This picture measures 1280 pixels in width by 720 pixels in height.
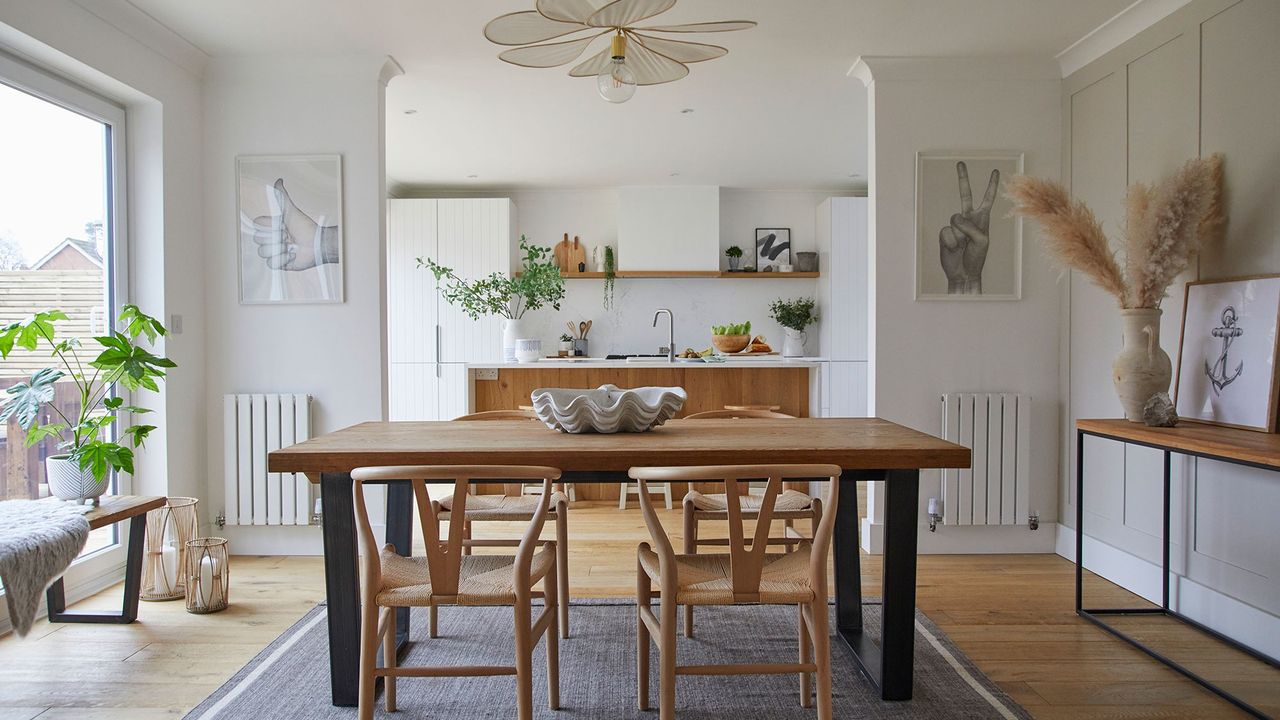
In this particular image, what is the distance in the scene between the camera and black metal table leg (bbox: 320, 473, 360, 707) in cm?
210

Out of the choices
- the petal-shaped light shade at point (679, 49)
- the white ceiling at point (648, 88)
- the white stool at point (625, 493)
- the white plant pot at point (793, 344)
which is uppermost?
the white ceiling at point (648, 88)

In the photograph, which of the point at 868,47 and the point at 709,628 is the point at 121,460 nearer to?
the point at 709,628

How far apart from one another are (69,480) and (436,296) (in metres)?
3.99

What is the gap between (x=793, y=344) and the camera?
7035mm

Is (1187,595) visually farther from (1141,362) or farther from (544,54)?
(544,54)

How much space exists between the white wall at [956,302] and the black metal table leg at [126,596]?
127 inches

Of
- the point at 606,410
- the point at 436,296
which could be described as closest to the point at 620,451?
the point at 606,410

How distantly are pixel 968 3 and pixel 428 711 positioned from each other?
3.33 metres

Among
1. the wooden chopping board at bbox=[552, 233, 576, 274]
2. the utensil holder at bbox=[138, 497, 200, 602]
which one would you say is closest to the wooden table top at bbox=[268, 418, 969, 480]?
the utensil holder at bbox=[138, 497, 200, 602]

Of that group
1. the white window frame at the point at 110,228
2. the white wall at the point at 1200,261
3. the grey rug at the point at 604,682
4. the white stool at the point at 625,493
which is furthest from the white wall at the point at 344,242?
the white wall at the point at 1200,261

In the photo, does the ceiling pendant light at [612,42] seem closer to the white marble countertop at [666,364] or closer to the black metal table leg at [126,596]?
the black metal table leg at [126,596]

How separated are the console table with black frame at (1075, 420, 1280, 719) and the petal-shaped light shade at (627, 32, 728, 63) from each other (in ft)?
6.30

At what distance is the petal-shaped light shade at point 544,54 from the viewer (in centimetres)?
257

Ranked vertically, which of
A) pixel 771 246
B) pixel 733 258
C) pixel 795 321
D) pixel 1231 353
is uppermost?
pixel 771 246
